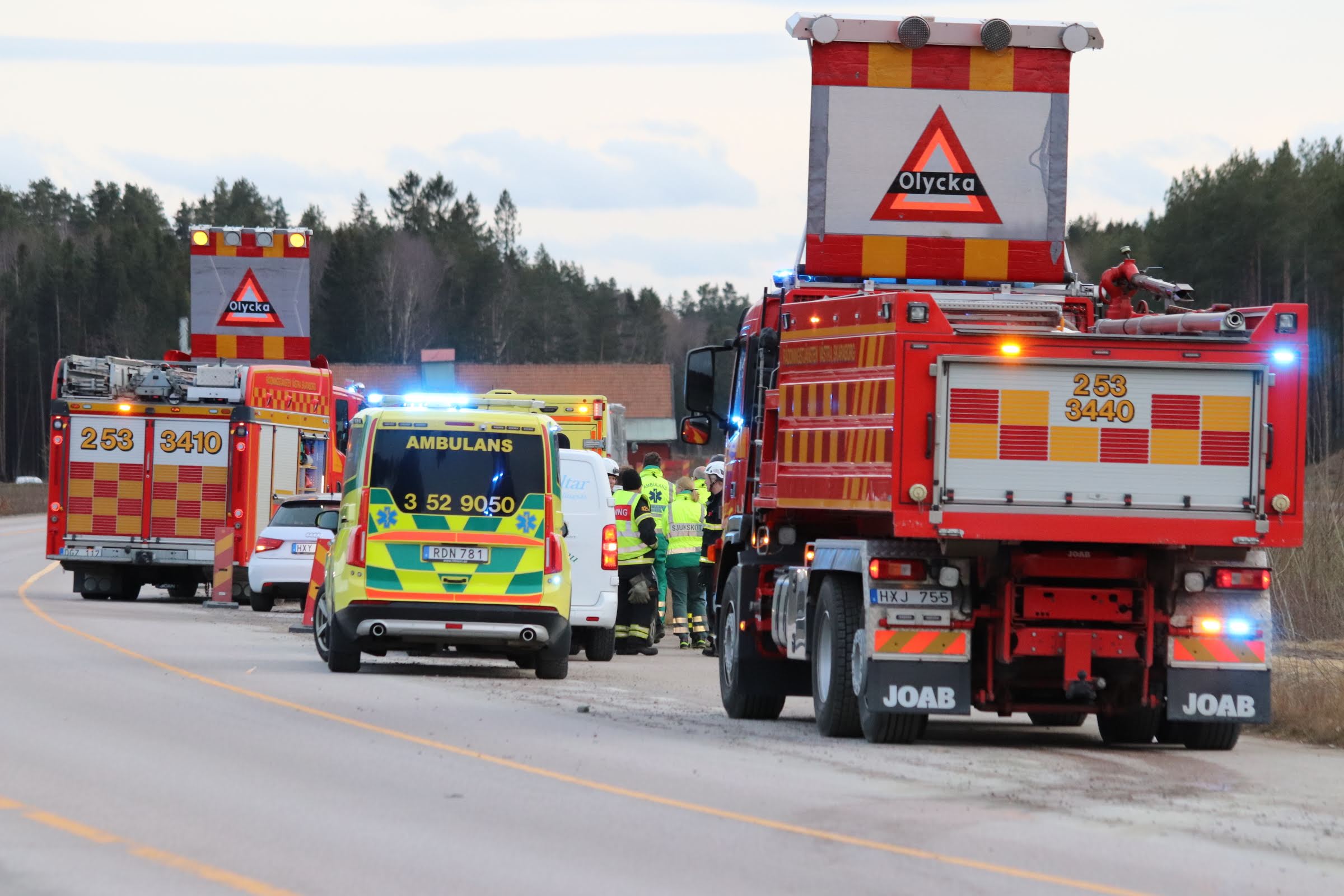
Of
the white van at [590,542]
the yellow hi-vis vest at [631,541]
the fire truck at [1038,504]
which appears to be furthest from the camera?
the yellow hi-vis vest at [631,541]

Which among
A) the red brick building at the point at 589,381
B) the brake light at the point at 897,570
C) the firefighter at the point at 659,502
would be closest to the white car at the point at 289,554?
the firefighter at the point at 659,502

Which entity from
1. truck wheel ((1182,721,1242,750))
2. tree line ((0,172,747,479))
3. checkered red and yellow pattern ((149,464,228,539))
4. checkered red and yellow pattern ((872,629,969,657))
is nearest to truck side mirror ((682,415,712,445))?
checkered red and yellow pattern ((872,629,969,657))

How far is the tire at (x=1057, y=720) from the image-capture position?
15125 millimetres

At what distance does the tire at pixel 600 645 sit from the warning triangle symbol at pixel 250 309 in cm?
1474

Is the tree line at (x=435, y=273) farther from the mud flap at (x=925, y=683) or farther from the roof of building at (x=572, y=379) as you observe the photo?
the mud flap at (x=925, y=683)

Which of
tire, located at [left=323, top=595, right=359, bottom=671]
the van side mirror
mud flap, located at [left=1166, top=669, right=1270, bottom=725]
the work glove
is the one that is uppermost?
the van side mirror

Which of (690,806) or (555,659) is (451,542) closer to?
(555,659)

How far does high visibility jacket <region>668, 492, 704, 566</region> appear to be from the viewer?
23.7m

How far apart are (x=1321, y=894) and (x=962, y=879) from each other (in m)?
1.34

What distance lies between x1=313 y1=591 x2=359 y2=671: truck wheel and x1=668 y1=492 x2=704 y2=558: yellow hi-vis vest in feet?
21.2

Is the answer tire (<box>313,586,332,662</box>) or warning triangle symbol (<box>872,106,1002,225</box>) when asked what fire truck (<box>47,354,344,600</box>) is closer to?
tire (<box>313,586,332,662</box>)

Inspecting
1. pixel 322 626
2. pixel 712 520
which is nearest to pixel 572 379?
pixel 712 520

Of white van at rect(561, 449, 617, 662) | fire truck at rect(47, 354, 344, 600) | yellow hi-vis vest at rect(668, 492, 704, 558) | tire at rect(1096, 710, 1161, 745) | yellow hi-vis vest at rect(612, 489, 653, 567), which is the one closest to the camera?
tire at rect(1096, 710, 1161, 745)

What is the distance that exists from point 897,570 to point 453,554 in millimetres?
5900
